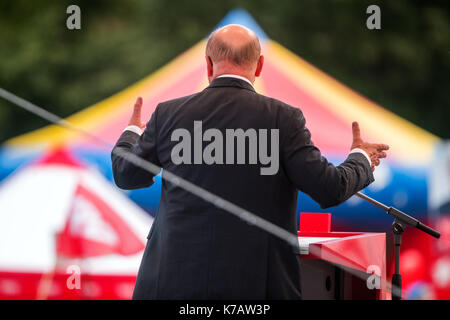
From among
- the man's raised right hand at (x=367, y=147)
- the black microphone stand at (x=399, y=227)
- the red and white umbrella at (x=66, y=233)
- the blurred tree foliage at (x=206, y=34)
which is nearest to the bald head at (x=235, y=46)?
the man's raised right hand at (x=367, y=147)

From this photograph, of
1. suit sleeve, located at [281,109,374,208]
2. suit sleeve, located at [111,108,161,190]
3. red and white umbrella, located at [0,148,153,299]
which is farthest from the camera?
red and white umbrella, located at [0,148,153,299]

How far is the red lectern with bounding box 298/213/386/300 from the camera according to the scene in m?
1.39

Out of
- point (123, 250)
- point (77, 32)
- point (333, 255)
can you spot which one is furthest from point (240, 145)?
point (77, 32)

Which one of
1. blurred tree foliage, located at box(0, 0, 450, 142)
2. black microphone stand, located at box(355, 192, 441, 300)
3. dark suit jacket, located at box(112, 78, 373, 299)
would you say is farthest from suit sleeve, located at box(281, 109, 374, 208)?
blurred tree foliage, located at box(0, 0, 450, 142)

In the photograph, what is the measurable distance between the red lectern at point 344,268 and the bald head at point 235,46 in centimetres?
43

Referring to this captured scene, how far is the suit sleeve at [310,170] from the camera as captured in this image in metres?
1.28

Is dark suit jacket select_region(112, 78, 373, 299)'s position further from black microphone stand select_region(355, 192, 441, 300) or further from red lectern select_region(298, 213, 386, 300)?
black microphone stand select_region(355, 192, 441, 300)

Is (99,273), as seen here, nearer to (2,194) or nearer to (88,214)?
(88,214)

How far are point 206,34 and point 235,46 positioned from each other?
17.0 feet

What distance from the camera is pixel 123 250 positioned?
2.89 meters

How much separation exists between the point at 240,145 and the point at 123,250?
172 centimetres

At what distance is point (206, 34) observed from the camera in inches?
255

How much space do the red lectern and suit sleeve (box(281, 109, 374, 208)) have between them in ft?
0.38

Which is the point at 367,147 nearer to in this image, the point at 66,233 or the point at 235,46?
the point at 235,46
